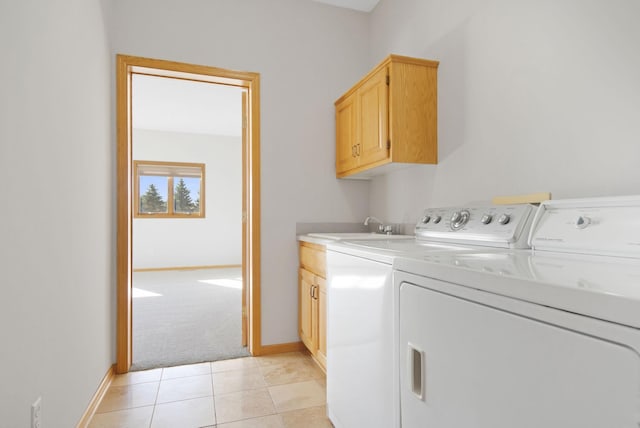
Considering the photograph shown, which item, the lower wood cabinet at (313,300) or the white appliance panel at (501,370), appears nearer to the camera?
the white appliance panel at (501,370)

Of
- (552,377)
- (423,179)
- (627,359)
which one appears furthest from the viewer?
(423,179)

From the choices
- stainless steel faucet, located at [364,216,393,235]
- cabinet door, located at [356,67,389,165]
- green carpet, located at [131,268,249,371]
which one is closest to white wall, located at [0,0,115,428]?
green carpet, located at [131,268,249,371]

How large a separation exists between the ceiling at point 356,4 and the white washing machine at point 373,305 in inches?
79.8

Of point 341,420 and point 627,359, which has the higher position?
point 627,359

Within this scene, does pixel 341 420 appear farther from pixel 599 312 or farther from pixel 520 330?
pixel 599 312

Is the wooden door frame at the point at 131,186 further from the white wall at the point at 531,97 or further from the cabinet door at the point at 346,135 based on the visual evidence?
the white wall at the point at 531,97

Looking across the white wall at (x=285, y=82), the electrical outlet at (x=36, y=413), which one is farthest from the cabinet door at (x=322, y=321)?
the electrical outlet at (x=36, y=413)

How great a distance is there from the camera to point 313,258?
2338 millimetres

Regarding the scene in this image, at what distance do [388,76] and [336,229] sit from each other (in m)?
1.28

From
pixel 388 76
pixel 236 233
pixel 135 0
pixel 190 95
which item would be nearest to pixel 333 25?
pixel 388 76

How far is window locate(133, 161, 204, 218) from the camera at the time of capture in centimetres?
667

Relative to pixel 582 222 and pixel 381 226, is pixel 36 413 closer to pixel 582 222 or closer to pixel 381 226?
pixel 582 222

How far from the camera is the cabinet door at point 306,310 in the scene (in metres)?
2.37

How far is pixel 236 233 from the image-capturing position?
7230mm
